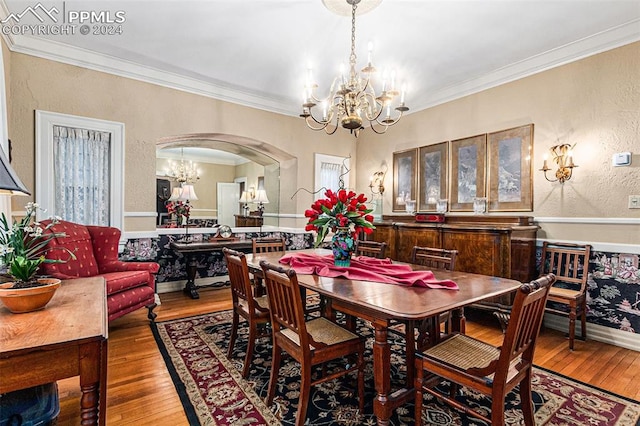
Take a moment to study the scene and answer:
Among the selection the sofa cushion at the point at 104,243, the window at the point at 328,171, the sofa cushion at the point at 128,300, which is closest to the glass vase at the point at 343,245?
the sofa cushion at the point at 128,300

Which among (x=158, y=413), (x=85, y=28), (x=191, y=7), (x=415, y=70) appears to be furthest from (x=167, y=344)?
(x=415, y=70)

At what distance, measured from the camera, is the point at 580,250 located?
3068 millimetres

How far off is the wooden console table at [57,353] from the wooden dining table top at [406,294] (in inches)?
40.7

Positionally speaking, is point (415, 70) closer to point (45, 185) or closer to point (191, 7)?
point (191, 7)

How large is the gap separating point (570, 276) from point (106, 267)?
481 cm

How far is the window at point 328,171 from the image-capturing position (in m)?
5.51

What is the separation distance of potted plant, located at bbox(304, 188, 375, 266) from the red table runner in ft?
0.48

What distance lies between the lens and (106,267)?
3277mm

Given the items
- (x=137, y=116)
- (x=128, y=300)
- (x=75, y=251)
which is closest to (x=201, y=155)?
(x=137, y=116)

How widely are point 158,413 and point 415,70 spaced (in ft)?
13.3

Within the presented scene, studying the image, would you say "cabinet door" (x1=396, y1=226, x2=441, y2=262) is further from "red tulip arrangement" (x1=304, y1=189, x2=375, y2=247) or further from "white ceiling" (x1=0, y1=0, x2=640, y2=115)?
"white ceiling" (x1=0, y1=0, x2=640, y2=115)

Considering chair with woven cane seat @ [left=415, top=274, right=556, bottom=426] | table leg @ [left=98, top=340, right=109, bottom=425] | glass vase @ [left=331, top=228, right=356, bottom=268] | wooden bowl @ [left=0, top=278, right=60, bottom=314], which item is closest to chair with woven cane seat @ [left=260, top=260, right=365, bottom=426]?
chair with woven cane seat @ [left=415, top=274, right=556, bottom=426]

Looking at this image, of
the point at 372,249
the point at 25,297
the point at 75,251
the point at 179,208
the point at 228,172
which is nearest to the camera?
the point at 25,297

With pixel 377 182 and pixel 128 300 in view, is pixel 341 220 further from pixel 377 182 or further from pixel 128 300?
pixel 377 182
